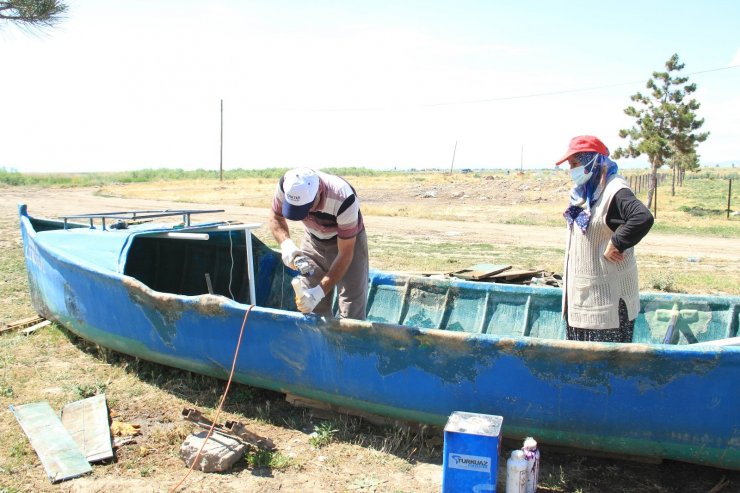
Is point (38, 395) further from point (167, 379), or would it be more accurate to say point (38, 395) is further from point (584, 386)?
point (584, 386)

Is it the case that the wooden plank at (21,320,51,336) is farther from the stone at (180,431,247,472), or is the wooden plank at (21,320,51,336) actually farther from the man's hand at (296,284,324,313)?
the man's hand at (296,284,324,313)

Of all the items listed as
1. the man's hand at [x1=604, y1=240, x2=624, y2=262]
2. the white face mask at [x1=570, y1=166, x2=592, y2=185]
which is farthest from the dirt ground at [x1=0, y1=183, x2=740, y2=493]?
the white face mask at [x1=570, y1=166, x2=592, y2=185]

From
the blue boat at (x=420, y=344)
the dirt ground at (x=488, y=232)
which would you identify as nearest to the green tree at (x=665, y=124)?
the dirt ground at (x=488, y=232)

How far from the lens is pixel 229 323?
→ 4.89m

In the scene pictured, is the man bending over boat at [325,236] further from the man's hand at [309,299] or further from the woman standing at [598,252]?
the woman standing at [598,252]

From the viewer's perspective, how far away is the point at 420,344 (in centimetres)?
422

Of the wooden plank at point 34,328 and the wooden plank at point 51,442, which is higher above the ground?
the wooden plank at point 34,328

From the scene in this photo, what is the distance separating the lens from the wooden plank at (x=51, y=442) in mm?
4125

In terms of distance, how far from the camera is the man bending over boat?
14.9ft

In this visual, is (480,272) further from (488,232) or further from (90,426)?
(488,232)

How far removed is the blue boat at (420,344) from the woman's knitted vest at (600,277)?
43 centimetres

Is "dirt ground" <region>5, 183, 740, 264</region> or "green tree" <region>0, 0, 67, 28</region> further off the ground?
"green tree" <region>0, 0, 67, 28</region>

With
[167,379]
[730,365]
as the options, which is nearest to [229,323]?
[167,379]

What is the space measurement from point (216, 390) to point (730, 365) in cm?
357
